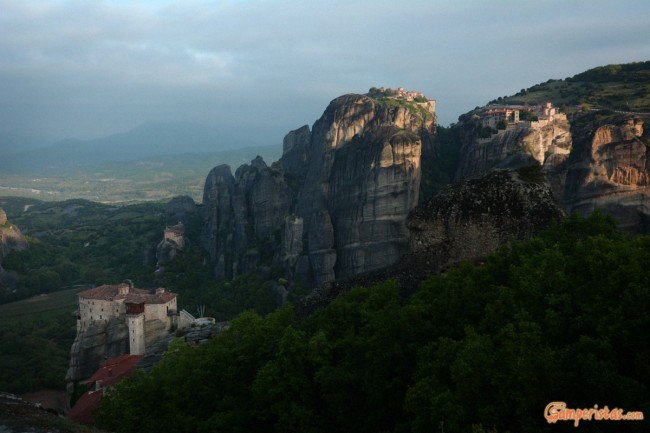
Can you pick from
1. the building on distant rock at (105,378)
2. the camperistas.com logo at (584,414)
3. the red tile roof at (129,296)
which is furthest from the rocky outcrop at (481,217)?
the red tile roof at (129,296)

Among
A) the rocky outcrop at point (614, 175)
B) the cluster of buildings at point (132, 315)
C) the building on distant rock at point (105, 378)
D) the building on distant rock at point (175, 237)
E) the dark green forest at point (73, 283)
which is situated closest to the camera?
the building on distant rock at point (105, 378)

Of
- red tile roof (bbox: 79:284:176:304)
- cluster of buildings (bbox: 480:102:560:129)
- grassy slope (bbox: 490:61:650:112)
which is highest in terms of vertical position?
grassy slope (bbox: 490:61:650:112)

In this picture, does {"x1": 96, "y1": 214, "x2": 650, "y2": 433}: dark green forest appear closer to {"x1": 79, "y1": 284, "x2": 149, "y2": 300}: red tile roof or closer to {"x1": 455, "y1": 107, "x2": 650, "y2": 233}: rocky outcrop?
{"x1": 79, "y1": 284, "x2": 149, "y2": 300}: red tile roof

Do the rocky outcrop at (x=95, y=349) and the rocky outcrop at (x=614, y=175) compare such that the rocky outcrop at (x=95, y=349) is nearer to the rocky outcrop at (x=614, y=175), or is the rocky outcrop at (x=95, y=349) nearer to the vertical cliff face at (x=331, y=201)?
the vertical cliff face at (x=331, y=201)

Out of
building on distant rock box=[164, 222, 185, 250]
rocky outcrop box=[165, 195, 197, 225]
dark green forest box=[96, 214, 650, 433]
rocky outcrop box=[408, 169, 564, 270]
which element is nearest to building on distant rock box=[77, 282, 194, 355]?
dark green forest box=[96, 214, 650, 433]

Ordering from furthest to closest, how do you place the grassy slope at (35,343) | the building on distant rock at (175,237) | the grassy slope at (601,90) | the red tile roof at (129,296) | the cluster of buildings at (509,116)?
1. the building on distant rock at (175,237)
2. the grassy slope at (601,90)
3. the cluster of buildings at (509,116)
4. the grassy slope at (35,343)
5. the red tile roof at (129,296)

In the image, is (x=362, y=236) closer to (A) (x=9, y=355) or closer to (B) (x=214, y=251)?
(B) (x=214, y=251)
